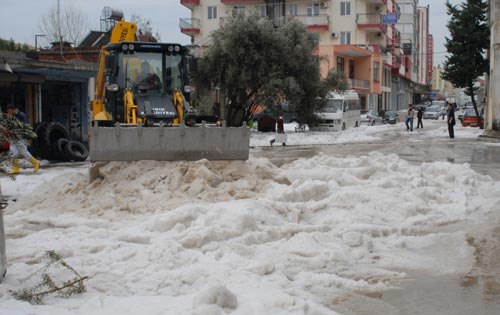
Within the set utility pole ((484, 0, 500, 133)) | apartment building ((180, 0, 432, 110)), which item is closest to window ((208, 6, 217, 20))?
apartment building ((180, 0, 432, 110))

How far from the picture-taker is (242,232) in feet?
24.2

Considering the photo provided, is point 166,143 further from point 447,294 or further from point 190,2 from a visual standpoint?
point 190,2

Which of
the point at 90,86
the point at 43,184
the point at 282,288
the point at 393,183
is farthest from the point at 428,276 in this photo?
the point at 90,86

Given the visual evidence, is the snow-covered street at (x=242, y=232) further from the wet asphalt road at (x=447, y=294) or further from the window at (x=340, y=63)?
the window at (x=340, y=63)

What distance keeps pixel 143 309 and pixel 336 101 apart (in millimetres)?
34199

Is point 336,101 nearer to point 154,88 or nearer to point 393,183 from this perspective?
point 154,88

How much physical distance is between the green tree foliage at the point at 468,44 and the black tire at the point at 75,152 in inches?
1217

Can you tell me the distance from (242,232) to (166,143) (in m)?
4.13

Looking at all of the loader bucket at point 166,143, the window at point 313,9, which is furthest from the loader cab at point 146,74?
the window at point 313,9

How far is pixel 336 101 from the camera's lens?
38.3 meters

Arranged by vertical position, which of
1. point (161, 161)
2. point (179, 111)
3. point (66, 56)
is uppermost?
point (66, 56)

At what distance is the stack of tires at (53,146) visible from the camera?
62.2 feet

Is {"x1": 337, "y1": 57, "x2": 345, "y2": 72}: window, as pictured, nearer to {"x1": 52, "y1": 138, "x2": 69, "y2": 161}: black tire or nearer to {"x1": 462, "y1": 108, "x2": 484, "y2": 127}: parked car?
{"x1": 462, "y1": 108, "x2": 484, "y2": 127}: parked car

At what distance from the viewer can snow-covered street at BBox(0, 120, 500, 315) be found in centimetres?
542
